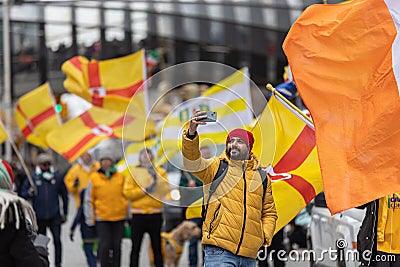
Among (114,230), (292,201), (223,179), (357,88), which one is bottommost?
(114,230)

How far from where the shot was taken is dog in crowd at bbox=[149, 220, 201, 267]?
12055mm

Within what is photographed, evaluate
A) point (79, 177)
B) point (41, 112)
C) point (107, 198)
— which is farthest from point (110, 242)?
point (41, 112)

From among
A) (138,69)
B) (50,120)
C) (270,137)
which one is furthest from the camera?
(50,120)

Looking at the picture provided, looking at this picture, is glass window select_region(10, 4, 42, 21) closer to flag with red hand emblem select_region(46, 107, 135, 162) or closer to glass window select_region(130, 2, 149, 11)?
glass window select_region(130, 2, 149, 11)

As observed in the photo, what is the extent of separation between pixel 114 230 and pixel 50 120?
508cm

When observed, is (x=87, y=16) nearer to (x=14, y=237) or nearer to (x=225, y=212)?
(x=225, y=212)

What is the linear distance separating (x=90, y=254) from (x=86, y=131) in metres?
2.51

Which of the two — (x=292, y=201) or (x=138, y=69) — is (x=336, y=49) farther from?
(x=138, y=69)

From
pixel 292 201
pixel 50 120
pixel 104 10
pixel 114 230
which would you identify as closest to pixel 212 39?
pixel 104 10

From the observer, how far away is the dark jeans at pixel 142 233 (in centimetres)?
1186

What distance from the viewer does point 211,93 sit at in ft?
37.6

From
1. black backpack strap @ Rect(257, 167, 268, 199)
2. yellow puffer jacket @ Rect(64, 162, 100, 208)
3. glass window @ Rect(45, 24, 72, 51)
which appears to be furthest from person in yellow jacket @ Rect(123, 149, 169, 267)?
glass window @ Rect(45, 24, 72, 51)

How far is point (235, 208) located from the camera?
23.7ft

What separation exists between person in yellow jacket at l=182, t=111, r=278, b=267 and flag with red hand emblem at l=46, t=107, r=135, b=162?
23.4 ft
